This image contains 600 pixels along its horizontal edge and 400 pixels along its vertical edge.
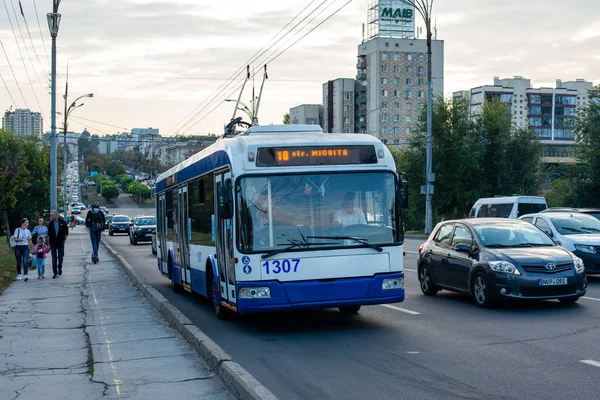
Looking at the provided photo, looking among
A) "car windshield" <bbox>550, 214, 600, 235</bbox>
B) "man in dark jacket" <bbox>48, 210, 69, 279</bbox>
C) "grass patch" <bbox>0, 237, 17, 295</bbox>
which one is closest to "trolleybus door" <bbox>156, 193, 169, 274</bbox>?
"grass patch" <bbox>0, 237, 17, 295</bbox>

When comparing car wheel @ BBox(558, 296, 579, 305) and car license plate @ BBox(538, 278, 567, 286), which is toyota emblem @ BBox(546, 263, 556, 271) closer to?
car license plate @ BBox(538, 278, 567, 286)

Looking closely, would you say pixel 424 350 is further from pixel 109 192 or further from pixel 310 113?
pixel 109 192

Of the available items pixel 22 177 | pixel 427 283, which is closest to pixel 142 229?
pixel 22 177

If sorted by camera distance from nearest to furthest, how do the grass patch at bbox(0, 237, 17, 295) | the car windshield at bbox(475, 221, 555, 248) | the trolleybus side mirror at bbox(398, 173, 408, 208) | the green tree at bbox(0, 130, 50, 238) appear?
the trolleybus side mirror at bbox(398, 173, 408, 208), the car windshield at bbox(475, 221, 555, 248), the grass patch at bbox(0, 237, 17, 295), the green tree at bbox(0, 130, 50, 238)

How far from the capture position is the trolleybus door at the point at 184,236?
15618 millimetres

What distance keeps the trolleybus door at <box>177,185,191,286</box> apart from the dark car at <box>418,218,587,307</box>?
454 cm

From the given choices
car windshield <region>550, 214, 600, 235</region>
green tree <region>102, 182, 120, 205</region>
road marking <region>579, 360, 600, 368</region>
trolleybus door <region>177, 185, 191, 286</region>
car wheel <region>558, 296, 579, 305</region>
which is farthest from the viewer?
green tree <region>102, 182, 120, 205</region>

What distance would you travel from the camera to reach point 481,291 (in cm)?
1343

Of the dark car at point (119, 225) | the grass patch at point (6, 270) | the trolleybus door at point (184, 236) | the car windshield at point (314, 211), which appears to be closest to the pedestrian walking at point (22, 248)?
the grass patch at point (6, 270)

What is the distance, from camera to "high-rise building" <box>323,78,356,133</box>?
5212 inches

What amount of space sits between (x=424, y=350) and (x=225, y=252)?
3.45 meters

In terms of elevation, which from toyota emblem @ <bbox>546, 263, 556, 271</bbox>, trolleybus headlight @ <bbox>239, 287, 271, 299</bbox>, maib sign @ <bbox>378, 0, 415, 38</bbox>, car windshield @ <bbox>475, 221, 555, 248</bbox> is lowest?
trolleybus headlight @ <bbox>239, 287, 271, 299</bbox>

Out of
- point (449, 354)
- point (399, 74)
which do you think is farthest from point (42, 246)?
point (399, 74)

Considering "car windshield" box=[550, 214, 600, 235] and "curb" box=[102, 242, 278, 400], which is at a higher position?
"car windshield" box=[550, 214, 600, 235]
